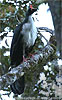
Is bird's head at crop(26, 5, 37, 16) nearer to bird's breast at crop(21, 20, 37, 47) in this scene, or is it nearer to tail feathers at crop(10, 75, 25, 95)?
bird's breast at crop(21, 20, 37, 47)

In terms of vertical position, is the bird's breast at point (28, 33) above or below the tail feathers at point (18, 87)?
above

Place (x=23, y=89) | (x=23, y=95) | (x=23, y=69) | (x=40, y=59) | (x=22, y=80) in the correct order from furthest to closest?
(x=22, y=80), (x=23, y=89), (x=23, y=95), (x=40, y=59), (x=23, y=69)

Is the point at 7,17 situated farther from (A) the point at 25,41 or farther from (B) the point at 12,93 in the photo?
(B) the point at 12,93

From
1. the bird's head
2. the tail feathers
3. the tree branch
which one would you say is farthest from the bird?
the tree branch

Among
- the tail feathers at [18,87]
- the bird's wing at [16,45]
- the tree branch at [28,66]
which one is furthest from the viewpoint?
the bird's wing at [16,45]

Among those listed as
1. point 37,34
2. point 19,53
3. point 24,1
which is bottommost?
point 19,53

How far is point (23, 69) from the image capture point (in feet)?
8.51

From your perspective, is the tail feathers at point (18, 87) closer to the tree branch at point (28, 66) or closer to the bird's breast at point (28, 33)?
the tree branch at point (28, 66)

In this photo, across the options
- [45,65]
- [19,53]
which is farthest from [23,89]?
[19,53]

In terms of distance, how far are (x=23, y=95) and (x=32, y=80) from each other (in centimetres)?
24

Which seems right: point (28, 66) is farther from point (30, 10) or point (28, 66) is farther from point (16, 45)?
point (30, 10)

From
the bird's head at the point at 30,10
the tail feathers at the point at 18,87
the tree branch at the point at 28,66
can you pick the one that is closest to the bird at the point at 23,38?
the bird's head at the point at 30,10

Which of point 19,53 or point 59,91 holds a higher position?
point 19,53

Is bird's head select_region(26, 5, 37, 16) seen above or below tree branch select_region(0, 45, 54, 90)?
above
